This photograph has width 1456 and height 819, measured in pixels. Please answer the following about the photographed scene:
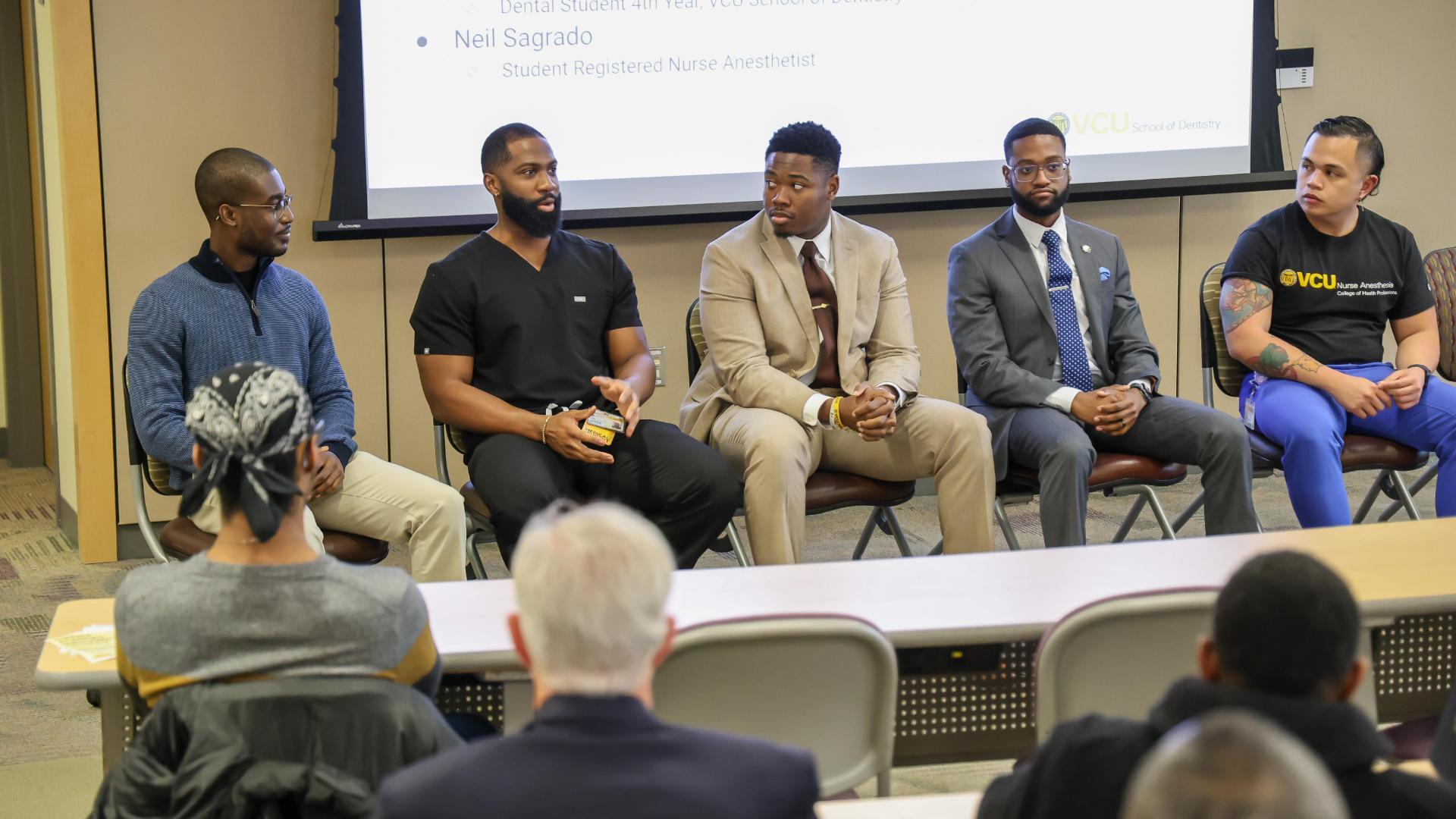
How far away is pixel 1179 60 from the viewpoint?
17.2 ft

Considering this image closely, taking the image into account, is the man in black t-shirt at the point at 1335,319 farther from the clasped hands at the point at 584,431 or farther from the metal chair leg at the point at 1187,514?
the clasped hands at the point at 584,431

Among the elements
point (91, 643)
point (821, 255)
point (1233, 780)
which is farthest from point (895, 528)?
point (1233, 780)

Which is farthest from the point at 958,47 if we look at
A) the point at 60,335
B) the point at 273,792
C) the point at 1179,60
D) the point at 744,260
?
the point at 273,792

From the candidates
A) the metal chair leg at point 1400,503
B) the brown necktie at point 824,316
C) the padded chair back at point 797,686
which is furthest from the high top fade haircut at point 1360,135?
the padded chair back at point 797,686

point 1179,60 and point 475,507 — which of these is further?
point 1179,60

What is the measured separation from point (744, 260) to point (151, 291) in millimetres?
1587

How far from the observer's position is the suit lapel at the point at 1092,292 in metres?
4.17

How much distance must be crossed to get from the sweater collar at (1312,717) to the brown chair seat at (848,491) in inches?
98.3

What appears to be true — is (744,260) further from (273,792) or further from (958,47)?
(273,792)

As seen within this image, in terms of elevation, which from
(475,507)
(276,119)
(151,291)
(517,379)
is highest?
(276,119)

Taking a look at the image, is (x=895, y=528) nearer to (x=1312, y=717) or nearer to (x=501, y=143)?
(x=501, y=143)

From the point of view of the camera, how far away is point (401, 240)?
5.06 meters

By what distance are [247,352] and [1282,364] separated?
286 cm

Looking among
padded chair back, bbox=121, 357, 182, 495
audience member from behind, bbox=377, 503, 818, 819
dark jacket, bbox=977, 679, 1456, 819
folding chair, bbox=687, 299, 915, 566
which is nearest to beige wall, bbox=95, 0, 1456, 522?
padded chair back, bbox=121, 357, 182, 495
